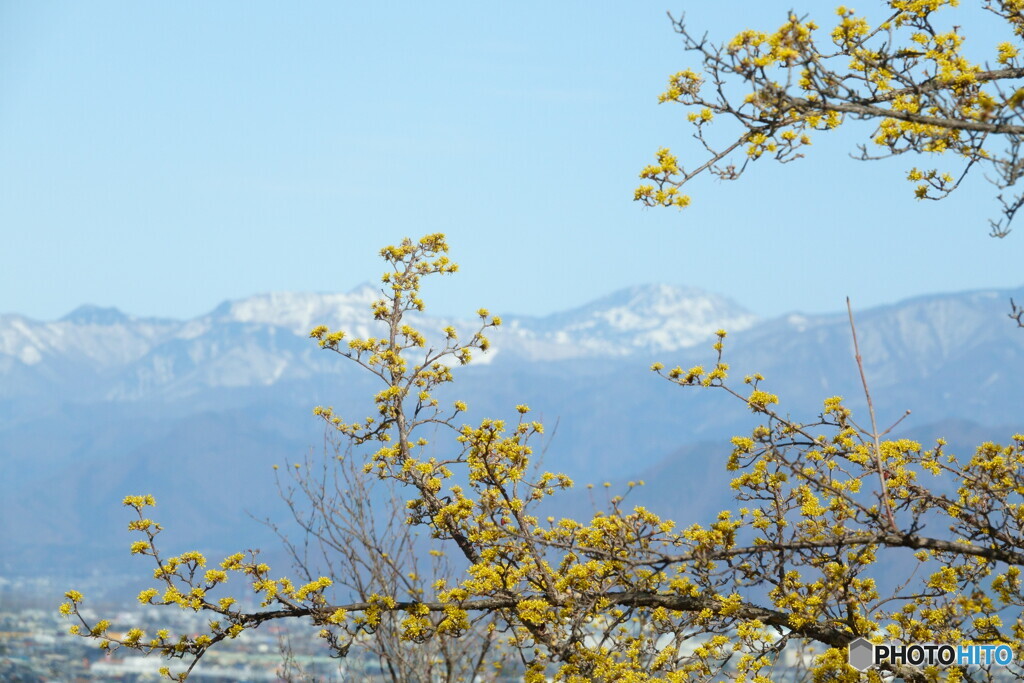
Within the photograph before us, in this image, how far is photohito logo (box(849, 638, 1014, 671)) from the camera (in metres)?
9.25

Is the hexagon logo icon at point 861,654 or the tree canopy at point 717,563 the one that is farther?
the hexagon logo icon at point 861,654

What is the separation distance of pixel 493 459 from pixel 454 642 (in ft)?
36.9

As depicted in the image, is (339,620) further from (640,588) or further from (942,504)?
(942,504)

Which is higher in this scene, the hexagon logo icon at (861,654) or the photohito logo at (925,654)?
the photohito logo at (925,654)

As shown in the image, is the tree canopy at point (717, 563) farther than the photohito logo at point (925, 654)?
No

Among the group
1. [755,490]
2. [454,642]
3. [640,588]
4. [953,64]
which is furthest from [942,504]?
[454,642]

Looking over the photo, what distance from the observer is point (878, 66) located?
863 centimetres

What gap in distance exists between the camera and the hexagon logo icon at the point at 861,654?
920 cm

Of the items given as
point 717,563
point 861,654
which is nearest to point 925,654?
point 861,654

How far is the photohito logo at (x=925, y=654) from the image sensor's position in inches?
364

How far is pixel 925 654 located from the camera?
10117 mm

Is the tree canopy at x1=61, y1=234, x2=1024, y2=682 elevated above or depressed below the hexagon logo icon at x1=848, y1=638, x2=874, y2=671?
above

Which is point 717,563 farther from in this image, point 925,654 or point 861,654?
point 925,654

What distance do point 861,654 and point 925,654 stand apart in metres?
1.25
